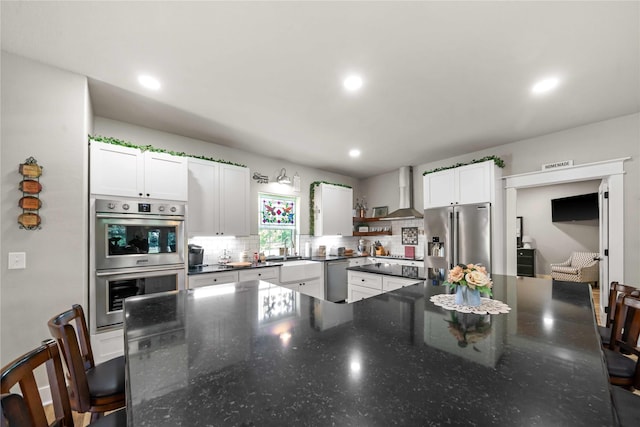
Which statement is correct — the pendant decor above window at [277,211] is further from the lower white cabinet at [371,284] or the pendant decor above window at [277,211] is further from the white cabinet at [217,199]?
the lower white cabinet at [371,284]

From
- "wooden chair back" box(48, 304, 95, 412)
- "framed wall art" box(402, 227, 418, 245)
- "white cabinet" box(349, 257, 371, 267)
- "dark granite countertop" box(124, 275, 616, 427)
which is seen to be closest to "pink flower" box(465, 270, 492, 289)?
"dark granite countertop" box(124, 275, 616, 427)

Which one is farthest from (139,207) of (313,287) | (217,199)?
(313,287)

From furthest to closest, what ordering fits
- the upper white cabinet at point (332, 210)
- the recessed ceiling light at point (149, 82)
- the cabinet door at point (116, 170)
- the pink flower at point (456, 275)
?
the upper white cabinet at point (332, 210) < the cabinet door at point (116, 170) < the recessed ceiling light at point (149, 82) < the pink flower at point (456, 275)

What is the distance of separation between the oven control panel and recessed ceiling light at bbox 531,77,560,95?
3756 millimetres

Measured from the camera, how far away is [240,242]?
166 inches

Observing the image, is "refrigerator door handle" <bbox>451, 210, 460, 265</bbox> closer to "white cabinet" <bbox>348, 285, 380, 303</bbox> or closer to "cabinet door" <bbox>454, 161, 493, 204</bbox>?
"cabinet door" <bbox>454, 161, 493, 204</bbox>

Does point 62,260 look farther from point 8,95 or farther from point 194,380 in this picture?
point 194,380

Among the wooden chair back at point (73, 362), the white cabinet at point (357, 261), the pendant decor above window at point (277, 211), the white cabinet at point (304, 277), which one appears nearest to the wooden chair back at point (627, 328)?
the wooden chair back at point (73, 362)

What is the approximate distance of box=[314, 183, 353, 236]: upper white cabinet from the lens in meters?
5.20

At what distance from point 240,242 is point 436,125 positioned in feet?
10.8

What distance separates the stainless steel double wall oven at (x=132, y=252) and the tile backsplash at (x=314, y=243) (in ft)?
3.11

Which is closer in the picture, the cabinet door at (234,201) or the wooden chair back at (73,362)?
the wooden chair back at (73,362)

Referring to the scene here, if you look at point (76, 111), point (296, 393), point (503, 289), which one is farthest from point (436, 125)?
point (76, 111)

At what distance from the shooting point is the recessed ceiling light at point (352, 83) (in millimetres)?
A: 2312
